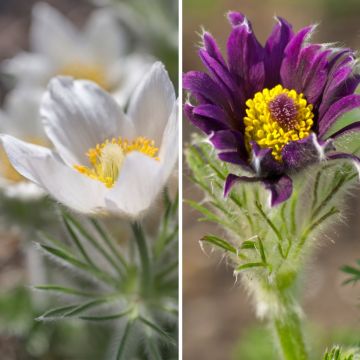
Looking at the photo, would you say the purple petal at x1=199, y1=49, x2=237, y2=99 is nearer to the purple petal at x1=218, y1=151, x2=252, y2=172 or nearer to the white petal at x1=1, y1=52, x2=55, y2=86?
the purple petal at x1=218, y1=151, x2=252, y2=172

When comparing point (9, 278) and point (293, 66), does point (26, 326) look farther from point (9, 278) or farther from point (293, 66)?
point (293, 66)

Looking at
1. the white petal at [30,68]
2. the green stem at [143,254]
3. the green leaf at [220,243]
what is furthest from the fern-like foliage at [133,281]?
the white petal at [30,68]

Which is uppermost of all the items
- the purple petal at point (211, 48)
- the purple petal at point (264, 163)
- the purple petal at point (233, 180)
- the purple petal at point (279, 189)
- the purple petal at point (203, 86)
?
the purple petal at point (211, 48)

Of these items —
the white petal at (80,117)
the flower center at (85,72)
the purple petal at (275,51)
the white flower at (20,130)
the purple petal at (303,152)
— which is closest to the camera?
the purple petal at (303,152)

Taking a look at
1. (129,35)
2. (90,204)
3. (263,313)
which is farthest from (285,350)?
(129,35)

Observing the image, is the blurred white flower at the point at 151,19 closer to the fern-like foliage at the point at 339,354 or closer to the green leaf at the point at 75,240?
the green leaf at the point at 75,240

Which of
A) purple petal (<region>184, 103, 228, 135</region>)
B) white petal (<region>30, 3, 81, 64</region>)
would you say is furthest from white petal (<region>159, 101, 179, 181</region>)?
white petal (<region>30, 3, 81, 64</region>)
